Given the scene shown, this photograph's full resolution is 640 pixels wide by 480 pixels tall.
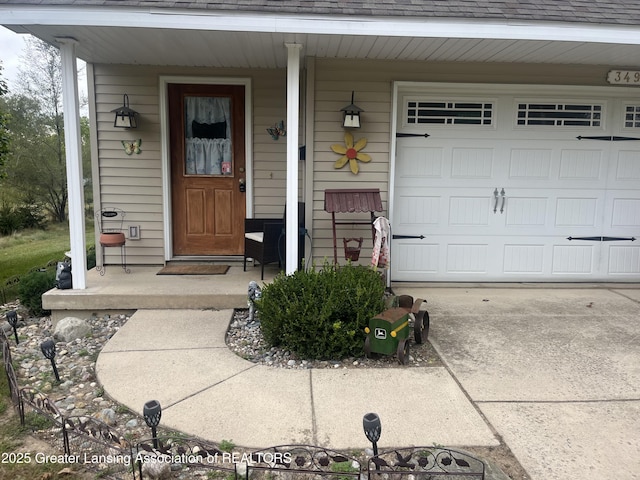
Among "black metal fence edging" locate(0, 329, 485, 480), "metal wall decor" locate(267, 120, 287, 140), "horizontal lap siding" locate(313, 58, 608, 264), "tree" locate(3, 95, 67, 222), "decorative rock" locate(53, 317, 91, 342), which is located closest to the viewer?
"black metal fence edging" locate(0, 329, 485, 480)

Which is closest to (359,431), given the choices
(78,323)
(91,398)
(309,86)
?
(91,398)

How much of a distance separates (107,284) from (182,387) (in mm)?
2078

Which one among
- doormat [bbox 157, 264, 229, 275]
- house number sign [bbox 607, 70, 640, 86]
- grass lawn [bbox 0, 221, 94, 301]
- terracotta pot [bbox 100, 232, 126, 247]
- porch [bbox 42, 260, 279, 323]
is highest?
house number sign [bbox 607, 70, 640, 86]

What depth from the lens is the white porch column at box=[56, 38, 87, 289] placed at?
3879 mm

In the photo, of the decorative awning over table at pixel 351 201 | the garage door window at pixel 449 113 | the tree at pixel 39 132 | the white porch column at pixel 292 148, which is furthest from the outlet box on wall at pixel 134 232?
the tree at pixel 39 132

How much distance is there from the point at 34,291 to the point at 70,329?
115 centimetres

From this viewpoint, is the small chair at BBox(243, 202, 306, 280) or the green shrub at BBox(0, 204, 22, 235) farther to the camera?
the green shrub at BBox(0, 204, 22, 235)

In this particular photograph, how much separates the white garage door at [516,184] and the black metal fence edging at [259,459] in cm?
311

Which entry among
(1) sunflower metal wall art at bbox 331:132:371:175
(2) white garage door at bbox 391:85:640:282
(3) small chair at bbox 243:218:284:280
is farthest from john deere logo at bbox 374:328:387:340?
(1) sunflower metal wall art at bbox 331:132:371:175

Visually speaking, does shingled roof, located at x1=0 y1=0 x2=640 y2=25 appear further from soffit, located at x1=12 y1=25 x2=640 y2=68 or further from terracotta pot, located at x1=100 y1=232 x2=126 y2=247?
terracotta pot, located at x1=100 y1=232 x2=126 y2=247

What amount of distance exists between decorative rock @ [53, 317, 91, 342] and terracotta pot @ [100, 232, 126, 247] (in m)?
1.10

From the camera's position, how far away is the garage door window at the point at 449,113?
Result: 16.0ft

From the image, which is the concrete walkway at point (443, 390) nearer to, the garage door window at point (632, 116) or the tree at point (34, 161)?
the garage door window at point (632, 116)

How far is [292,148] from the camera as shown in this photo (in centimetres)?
397
